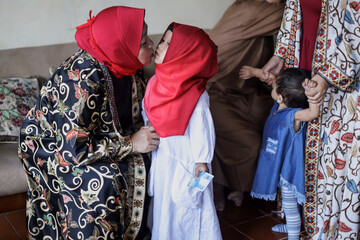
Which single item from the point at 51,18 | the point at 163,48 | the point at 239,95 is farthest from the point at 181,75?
the point at 51,18

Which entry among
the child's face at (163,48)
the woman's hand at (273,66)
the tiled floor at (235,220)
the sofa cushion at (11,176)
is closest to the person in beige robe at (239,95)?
the tiled floor at (235,220)

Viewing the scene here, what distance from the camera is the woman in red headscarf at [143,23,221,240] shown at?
6.02 ft

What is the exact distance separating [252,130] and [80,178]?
1.14 meters

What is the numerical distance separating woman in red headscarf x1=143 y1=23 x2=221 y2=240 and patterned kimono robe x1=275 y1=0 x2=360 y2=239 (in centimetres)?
57

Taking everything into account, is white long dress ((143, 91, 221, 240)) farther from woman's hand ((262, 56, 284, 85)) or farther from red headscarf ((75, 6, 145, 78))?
woman's hand ((262, 56, 284, 85))

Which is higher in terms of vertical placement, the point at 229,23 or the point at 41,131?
the point at 229,23

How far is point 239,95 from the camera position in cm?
271

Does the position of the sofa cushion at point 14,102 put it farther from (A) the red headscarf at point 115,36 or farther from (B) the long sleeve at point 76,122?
(A) the red headscarf at point 115,36

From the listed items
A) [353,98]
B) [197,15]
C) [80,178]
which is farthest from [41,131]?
[197,15]

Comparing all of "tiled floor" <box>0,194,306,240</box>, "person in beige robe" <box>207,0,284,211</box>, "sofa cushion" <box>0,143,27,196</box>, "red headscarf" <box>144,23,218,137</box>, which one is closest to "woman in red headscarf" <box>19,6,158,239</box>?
"red headscarf" <box>144,23,218,137</box>

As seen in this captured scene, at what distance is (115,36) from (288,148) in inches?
44.1

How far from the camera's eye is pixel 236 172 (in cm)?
249

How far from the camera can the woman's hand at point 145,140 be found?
6.28ft

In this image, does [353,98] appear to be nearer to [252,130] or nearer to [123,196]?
[252,130]
